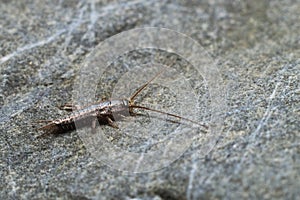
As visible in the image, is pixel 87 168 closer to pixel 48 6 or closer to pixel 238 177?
pixel 238 177

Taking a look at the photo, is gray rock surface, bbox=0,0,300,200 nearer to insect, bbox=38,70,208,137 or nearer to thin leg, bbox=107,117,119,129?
insect, bbox=38,70,208,137

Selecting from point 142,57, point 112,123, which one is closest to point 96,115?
point 112,123

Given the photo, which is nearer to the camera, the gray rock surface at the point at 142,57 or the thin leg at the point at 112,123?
the gray rock surface at the point at 142,57

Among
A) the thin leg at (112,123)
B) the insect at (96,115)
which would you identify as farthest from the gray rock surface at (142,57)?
the thin leg at (112,123)

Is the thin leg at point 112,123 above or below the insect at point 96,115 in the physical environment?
below

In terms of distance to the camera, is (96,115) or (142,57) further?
(142,57)

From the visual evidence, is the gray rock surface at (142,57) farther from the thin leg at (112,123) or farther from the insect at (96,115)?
the thin leg at (112,123)

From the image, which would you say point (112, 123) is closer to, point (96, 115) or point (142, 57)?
point (96, 115)

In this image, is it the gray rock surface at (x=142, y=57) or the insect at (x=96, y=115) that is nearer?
the gray rock surface at (x=142, y=57)
